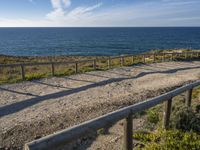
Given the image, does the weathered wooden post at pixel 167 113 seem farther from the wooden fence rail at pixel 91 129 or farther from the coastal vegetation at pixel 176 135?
the coastal vegetation at pixel 176 135

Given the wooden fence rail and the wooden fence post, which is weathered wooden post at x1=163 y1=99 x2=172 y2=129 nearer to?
the wooden fence rail

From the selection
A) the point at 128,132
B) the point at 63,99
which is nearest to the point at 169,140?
the point at 128,132

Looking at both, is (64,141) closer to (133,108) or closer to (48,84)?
(133,108)

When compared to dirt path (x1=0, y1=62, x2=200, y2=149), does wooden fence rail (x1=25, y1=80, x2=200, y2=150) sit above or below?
above

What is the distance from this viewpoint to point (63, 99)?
9383 mm

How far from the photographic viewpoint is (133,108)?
4.02m

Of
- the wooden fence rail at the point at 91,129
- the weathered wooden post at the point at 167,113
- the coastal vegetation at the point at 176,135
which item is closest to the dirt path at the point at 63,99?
the coastal vegetation at the point at 176,135

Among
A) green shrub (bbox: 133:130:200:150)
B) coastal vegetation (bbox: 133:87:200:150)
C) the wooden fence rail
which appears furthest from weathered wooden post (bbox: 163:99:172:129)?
green shrub (bbox: 133:130:200:150)

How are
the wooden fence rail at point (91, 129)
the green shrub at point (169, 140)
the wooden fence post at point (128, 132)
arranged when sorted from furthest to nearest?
the green shrub at point (169, 140)
the wooden fence post at point (128, 132)
the wooden fence rail at point (91, 129)

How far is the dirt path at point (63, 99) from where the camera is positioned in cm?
A: 654

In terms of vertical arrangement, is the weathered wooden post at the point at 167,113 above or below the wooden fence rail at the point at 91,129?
below

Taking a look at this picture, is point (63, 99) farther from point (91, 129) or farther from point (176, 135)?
point (91, 129)

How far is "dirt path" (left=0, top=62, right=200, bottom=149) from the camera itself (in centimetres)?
654

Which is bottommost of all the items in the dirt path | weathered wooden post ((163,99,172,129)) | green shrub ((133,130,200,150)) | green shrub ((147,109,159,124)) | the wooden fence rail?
the dirt path
